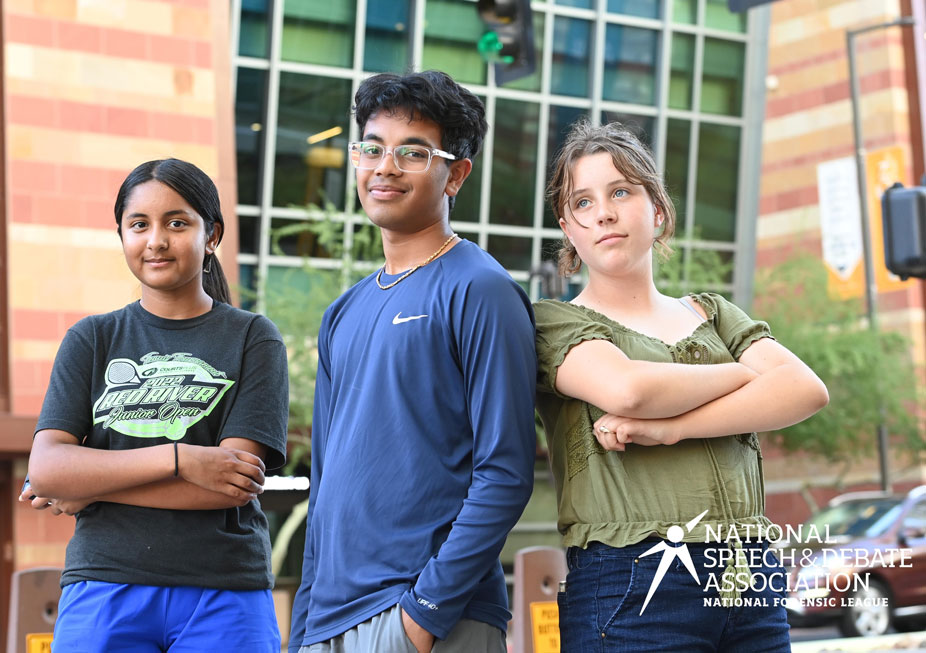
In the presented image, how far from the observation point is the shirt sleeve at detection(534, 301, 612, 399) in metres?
2.96

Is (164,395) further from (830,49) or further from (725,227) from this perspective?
(830,49)

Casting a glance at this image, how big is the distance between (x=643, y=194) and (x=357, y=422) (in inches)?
39.6

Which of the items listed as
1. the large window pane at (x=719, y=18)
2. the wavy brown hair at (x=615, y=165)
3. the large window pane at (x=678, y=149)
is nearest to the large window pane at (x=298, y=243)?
the large window pane at (x=678, y=149)

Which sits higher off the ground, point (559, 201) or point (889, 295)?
point (889, 295)

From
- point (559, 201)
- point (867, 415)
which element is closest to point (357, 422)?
point (559, 201)

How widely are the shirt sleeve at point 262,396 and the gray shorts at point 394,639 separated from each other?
0.69 m

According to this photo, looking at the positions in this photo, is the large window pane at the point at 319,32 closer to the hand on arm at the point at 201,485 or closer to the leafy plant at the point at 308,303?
the leafy plant at the point at 308,303

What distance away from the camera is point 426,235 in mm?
3170

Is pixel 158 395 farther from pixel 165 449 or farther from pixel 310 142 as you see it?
pixel 310 142

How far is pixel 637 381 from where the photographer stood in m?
2.80

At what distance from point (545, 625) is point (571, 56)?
20.8 meters

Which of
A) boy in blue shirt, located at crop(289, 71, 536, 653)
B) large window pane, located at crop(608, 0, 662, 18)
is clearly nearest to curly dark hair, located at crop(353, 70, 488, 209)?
boy in blue shirt, located at crop(289, 71, 536, 653)

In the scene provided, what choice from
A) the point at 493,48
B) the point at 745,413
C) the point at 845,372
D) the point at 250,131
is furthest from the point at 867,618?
the point at 250,131

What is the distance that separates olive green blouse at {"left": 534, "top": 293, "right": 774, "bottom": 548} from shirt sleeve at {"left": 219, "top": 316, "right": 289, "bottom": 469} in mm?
806
